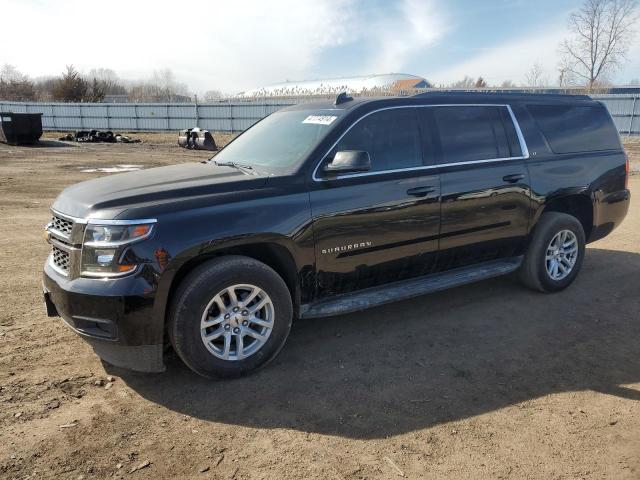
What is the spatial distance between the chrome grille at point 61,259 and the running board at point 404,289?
65.8 inches

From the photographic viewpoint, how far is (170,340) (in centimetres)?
352

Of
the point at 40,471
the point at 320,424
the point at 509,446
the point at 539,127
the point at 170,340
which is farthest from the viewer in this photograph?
the point at 539,127

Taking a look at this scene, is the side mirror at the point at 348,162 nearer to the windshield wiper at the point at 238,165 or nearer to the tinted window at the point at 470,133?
the windshield wiper at the point at 238,165

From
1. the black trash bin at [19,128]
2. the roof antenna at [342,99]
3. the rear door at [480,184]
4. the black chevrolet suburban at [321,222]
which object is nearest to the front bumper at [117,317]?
the black chevrolet suburban at [321,222]

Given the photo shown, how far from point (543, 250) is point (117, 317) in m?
4.06

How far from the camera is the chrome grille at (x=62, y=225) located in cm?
348

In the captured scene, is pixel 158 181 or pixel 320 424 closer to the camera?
pixel 320 424

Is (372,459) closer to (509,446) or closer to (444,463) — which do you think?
(444,463)

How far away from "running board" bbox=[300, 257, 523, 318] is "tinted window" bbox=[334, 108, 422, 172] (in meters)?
1.01

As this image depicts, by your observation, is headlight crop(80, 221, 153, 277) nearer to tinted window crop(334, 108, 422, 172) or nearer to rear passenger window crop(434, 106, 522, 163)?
tinted window crop(334, 108, 422, 172)

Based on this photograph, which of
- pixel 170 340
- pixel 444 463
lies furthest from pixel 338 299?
pixel 444 463

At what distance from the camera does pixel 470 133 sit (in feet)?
15.6

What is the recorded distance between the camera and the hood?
3379 mm

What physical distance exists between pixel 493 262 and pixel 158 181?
3.23 metres
